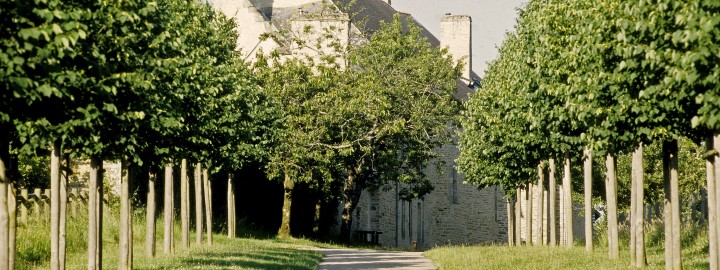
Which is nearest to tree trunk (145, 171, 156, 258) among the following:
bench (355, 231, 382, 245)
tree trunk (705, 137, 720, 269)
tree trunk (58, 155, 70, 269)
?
tree trunk (58, 155, 70, 269)

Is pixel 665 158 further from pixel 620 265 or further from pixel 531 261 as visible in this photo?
pixel 531 261

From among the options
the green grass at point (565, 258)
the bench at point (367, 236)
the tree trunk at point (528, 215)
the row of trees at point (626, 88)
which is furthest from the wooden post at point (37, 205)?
the bench at point (367, 236)

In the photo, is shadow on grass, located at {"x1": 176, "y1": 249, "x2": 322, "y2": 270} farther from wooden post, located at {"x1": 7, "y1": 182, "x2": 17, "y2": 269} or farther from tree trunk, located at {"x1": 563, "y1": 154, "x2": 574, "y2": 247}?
wooden post, located at {"x1": 7, "y1": 182, "x2": 17, "y2": 269}

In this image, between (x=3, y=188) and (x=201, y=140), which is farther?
(x=201, y=140)

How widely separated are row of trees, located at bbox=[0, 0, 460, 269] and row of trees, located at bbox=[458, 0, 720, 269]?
5.85 metres

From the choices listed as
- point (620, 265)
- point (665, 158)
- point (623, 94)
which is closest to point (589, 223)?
point (620, 265)

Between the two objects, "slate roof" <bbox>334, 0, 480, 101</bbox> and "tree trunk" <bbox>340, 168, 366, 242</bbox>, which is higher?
"slate roof" <bbox>334, 0, 480, 101</bbox>

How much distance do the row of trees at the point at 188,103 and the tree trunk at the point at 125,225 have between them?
1.4 inches

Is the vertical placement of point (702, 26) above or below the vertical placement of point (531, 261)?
above

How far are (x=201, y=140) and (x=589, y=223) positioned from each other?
9305 mm

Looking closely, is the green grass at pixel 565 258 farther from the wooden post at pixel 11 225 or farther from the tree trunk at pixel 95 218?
the wooden post at pixel 11 225

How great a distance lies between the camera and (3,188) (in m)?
13.4

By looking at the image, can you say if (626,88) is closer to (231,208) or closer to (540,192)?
(540,192)

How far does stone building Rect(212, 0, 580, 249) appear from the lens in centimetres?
4909
